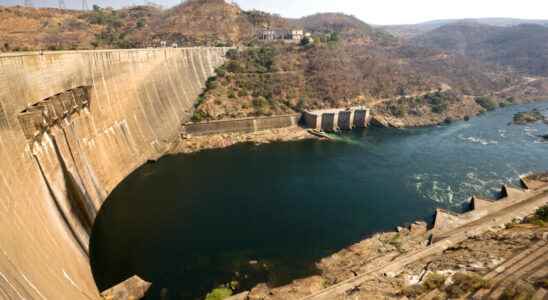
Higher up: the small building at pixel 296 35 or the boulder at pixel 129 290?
the small building at pixel 296 35

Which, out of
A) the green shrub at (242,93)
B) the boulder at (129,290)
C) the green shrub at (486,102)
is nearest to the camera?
the boulder at (129,290)

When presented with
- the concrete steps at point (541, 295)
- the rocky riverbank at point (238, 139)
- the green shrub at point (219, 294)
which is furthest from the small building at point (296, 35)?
the concrete steps at point (541, 295)

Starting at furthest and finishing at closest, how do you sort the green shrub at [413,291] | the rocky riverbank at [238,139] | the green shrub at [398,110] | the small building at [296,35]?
the small building at [296,35], the green shrub at [398,110], the rocky riverbank at [238,139], the green shrub at [413,291]

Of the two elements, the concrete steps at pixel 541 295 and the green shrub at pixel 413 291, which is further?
the green shrub at pixel 413 291

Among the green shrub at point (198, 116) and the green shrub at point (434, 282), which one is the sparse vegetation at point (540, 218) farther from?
the green shrub at point (198, 116)

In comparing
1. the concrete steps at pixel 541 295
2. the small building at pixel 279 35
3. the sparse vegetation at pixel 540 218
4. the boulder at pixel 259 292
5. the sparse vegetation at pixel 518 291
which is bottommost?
the boulder at pixel 259 292

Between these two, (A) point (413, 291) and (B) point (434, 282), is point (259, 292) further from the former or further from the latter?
(B) point (434, 282)
